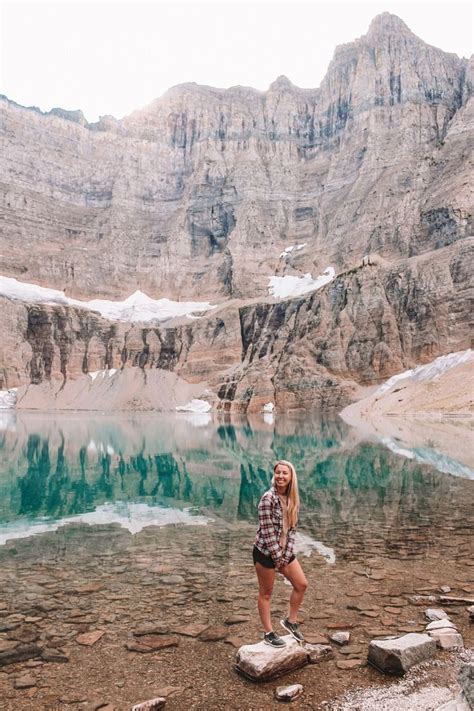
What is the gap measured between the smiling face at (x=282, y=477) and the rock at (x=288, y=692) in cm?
217

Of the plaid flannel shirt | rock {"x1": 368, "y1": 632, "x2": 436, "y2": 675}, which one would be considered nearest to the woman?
the plaid flannel shirt

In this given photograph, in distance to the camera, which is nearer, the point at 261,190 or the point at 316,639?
the point at 316,639

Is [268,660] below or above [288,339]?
below

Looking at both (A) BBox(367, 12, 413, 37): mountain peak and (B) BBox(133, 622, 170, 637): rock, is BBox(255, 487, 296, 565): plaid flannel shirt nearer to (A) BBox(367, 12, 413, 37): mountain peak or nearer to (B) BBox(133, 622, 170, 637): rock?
(B) BBox(133, 622, 170, 637): rock

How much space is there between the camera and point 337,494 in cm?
2102

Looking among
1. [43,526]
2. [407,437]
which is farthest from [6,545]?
[407,437]

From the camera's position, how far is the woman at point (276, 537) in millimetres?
6836

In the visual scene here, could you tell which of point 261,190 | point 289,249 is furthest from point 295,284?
point 261,190

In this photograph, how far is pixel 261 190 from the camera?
177 m

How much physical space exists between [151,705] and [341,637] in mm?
2865

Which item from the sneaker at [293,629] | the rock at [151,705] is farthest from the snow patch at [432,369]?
the rock at [151,705]

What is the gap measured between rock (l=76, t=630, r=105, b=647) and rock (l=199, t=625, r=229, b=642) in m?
1.49

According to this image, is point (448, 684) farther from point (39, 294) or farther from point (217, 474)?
point (39, 294)

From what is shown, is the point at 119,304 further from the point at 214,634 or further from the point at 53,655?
the point at 53,655
